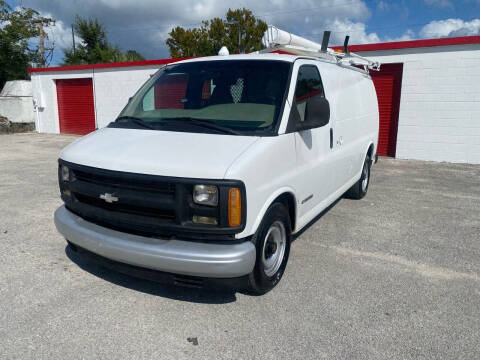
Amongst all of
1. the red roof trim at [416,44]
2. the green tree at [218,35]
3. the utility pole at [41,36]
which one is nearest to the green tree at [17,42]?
the utility pole at [41,36]

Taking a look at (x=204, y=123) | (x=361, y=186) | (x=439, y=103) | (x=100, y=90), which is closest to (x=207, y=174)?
(x=204, y=123)

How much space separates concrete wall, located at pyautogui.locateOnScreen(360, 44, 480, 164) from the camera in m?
10.5

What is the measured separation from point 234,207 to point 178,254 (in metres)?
0.52

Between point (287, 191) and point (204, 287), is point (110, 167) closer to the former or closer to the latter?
point (204, 287)

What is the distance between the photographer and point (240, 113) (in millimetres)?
3611

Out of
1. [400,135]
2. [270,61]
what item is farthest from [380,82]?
[270,61]

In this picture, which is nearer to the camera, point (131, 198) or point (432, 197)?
point (131, 198)

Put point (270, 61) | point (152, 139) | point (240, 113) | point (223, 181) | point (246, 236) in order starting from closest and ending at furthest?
point (223, 181), point (246, 236), point (152, 139), point (240, 113), point (270, 61)

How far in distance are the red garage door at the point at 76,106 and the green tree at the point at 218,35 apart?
25.2 m

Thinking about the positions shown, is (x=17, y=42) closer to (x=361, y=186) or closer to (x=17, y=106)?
(x=17, y=106)

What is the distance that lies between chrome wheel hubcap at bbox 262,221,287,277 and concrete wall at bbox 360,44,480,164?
9.11 metres

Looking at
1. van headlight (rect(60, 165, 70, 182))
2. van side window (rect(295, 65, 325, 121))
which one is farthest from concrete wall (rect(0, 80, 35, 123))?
van side window (rect(295, 65, 325, 121))

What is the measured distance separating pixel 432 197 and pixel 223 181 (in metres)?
5.77

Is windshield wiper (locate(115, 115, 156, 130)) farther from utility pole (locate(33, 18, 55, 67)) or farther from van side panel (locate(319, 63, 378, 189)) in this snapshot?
utility pole (locate(33, 18, 55, 67))
